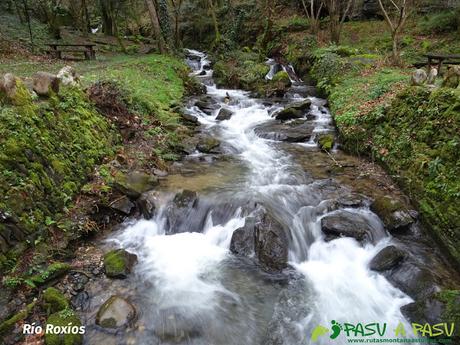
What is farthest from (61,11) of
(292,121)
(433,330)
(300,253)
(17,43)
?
(433,330)

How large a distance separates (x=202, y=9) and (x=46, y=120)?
2619cm

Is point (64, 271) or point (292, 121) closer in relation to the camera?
point (64, 271)

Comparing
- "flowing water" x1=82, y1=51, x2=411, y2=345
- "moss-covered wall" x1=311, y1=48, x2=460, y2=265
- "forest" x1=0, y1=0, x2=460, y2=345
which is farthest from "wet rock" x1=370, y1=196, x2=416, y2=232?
"moss-covered wall" x1=311, y1=48, x2=460, y2=265

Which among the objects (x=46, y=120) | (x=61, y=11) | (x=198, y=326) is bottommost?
(x=198, y=326)

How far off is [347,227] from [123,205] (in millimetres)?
4564

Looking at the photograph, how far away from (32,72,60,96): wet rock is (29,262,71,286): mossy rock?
399 cm

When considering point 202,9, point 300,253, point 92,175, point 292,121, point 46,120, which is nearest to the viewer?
point 300,253

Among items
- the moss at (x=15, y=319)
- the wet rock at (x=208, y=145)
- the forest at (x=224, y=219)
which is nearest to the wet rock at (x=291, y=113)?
the forest at (x=224, y=219)

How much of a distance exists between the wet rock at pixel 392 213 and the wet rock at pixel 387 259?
70 cm

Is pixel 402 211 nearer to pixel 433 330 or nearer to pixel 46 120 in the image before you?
pixel 433 330

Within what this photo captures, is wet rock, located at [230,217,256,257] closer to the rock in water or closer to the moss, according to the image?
the moss

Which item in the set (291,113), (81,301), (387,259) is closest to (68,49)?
(291,113)

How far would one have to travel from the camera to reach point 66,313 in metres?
4.65

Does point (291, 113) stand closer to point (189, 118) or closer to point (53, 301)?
point (189, 118)
